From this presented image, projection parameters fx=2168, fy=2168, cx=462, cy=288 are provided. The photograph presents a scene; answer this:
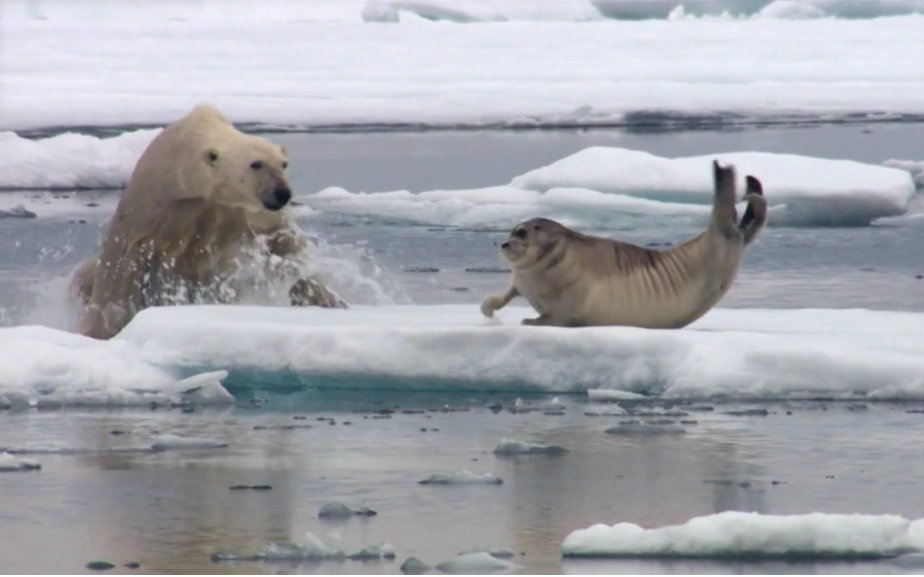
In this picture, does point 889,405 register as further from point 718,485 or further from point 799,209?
point 799,209

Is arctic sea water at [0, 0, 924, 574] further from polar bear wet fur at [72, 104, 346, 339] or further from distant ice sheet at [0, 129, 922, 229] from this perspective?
polar bear wet fur at [72, 104, 346, 339]

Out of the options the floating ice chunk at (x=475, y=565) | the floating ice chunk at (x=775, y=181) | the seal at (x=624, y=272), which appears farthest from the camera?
the floating ice chunk at (x=775, y=181)

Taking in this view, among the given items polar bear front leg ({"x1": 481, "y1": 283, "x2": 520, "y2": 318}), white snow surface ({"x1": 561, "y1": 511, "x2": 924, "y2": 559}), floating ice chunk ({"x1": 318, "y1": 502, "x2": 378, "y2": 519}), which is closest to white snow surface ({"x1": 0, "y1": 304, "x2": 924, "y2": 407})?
polar bear front leg ({"x1": 481, "y1": 283, "x2": 520, "y2": 318})

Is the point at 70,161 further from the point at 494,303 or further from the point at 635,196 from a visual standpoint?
the point at 494,303

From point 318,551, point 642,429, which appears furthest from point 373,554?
point 642,429

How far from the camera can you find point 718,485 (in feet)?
17.0

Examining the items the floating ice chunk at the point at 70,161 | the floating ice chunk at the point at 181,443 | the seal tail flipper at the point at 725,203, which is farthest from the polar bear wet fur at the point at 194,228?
the floating ice chunk at the point at 70,161

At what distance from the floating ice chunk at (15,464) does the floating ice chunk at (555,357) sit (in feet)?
4.44

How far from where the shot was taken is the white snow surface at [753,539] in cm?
430

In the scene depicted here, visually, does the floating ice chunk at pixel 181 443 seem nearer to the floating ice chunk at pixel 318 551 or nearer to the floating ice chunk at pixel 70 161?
the floating ice chunk at pixel 318 551

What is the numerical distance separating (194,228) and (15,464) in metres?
2.56

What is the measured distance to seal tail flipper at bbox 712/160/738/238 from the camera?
7270mm

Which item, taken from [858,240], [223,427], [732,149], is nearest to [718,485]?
[223,427]

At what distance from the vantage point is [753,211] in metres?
7.34
